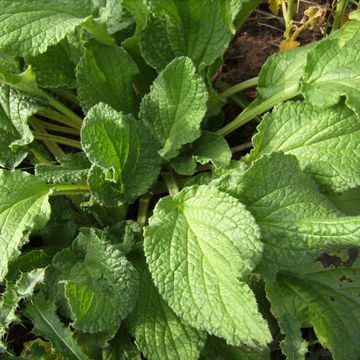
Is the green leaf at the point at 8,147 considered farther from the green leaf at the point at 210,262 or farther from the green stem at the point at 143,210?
the green leaf at the point at 210,262

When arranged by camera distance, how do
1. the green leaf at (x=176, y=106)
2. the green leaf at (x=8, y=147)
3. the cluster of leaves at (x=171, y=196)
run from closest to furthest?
the cluster of leaves at (x=171, y=196) < the green leaf at (x=176, y=106) < the green leaf at (x=8, y=147)

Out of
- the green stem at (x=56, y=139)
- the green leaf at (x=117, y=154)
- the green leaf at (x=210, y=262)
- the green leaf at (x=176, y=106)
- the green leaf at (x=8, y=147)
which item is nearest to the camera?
the green leaf at (x=210, y=262)

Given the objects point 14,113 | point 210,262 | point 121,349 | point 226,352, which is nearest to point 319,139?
point 210,262

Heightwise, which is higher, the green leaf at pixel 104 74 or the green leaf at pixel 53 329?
the green leaf at pixel 104 74

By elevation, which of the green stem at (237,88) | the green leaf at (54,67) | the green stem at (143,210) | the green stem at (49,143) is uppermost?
the green leaf at (54,67)

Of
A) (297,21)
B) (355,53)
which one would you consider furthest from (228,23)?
(297,21)

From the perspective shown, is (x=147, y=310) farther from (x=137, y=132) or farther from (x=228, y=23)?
(x=228, y=23)

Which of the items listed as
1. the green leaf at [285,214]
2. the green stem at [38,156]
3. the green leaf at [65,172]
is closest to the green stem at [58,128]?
the green stem at [38,156]

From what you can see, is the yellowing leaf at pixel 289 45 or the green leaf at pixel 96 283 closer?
the green leaf at pixel 96 283
